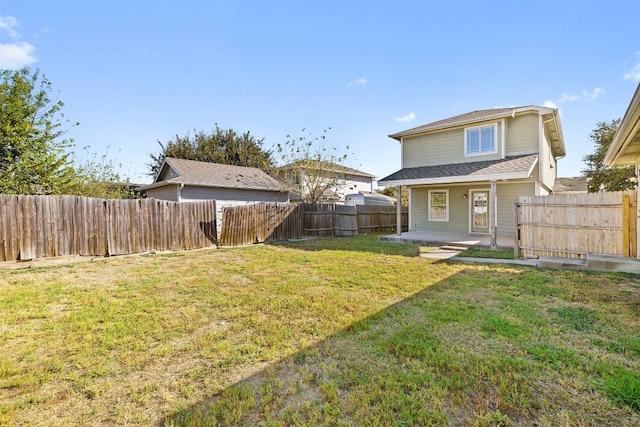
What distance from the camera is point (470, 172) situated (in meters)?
11.0

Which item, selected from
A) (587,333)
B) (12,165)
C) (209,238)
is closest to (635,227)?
(587,333)

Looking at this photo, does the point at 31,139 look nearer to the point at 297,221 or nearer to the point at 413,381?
the point at 297,221

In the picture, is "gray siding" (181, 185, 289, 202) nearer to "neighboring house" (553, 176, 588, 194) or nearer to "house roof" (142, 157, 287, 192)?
"house roof" (142, 157, 287, 192)

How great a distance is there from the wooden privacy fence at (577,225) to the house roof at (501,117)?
502cm

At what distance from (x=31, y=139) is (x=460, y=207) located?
18.0 meters

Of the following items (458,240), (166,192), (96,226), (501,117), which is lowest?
(458,240)

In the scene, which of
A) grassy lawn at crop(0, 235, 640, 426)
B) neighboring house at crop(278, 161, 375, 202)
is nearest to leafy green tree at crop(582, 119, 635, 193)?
neighboring house at crop(278, 161, 375, 202)

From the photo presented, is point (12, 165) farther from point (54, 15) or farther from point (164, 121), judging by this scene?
point (164, 121)

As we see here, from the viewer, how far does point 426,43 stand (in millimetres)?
11508

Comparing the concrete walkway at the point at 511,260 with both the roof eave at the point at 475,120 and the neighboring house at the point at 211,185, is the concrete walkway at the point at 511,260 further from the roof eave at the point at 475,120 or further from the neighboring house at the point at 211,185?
the neighboring house at the point at 211,185

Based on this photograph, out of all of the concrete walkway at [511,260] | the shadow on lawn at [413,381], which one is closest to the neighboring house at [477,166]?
the concrete walkway at [511,260]

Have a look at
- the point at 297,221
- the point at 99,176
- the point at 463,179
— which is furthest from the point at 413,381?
the point at 99,176

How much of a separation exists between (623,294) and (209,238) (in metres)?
11.5

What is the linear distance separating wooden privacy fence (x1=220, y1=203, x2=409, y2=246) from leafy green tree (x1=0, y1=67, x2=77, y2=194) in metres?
6.98
